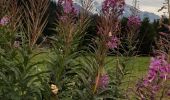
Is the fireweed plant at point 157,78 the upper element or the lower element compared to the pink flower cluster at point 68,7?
lower

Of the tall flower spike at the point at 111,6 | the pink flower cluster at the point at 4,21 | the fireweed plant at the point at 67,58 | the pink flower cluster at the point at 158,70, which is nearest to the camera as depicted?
the pink flower cluster at the point at 158,70

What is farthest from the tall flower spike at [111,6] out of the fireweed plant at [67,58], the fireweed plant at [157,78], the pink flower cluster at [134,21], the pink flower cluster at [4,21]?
the pink flower cluster at [134,21]

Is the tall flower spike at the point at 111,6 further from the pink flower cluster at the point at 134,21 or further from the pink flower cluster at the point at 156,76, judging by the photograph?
the pink flower cluster at the point at 134,21


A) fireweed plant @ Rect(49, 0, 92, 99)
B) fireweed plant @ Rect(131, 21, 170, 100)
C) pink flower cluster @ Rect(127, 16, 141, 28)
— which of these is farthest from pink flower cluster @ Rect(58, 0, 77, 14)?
fireweed plant @ Rect(131, 21, 170, 100)

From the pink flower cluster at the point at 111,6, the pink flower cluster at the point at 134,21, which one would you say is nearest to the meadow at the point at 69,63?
the pink flower cluster at the point at 111,6

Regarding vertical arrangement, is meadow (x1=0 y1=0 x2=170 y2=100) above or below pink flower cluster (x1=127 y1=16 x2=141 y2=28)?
below

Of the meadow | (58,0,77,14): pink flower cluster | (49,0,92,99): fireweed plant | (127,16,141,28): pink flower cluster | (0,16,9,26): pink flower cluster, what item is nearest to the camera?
the meadow

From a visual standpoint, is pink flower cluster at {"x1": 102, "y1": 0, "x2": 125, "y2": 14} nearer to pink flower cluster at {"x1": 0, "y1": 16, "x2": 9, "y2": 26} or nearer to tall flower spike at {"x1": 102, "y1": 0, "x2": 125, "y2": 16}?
tall flower spike at {"x1": 102, "y1": 0, "x2": 125, "y2": 16}

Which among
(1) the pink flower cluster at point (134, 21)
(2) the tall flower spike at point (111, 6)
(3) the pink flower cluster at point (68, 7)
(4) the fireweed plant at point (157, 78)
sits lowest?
(4) the fireweed plant at point (157, 78)

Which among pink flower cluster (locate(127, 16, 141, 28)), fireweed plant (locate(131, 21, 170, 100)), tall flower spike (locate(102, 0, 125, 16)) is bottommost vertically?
fireweed plant (locate(131, 21, 170, 100))

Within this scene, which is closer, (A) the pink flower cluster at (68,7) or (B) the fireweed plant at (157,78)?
(B) the fireweed plant at (157,78)

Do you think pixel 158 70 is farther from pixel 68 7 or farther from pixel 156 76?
pixel 68 7

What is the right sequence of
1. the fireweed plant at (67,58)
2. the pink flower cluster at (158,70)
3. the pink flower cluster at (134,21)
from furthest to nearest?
the pink flower cluster at (134,21) < the fireweed plant at (67,58) < the pink flower cluster at (158,70)

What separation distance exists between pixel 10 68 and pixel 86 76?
1.15m
